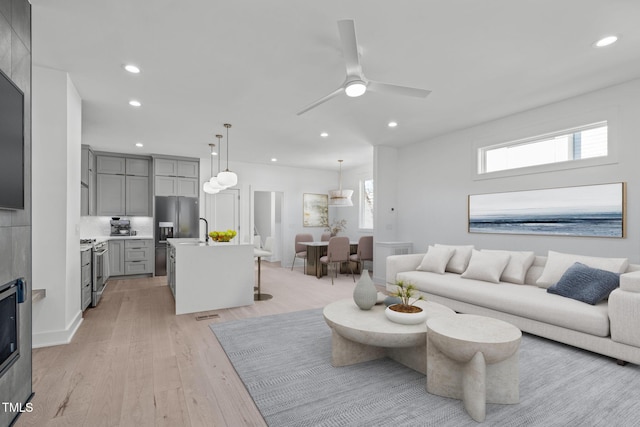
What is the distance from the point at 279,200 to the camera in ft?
30.9

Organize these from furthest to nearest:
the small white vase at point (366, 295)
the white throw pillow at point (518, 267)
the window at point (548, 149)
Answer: the white throw pillow at point (518, 267) → the window at point (548, 149) → the small white vase at point (366, 295)

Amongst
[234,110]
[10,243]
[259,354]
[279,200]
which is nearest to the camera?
[10,243]

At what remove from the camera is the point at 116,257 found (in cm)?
631

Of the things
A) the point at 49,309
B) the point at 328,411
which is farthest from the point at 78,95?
the point at 328,411

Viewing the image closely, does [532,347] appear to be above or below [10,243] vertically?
below

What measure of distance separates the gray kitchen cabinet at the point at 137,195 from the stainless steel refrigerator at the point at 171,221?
35 cm

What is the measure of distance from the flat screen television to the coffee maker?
531cm

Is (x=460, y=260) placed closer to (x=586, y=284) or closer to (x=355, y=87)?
(x=586, y=284)

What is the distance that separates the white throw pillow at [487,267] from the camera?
12.7 feet

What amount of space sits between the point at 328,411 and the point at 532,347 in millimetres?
2124

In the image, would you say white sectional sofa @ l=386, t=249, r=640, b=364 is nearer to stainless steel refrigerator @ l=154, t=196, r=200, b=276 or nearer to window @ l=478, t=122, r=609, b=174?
window @ l=478, t=122, r=609, b=174

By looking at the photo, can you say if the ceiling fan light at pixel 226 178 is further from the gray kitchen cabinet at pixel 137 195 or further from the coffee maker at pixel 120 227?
the coffee maker at pixel 120 227

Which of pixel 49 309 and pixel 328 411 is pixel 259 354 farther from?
pixel 49 309

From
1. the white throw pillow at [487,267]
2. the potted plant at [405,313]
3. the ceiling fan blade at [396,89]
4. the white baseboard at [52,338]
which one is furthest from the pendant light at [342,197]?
the white baseboard at [52,338]
